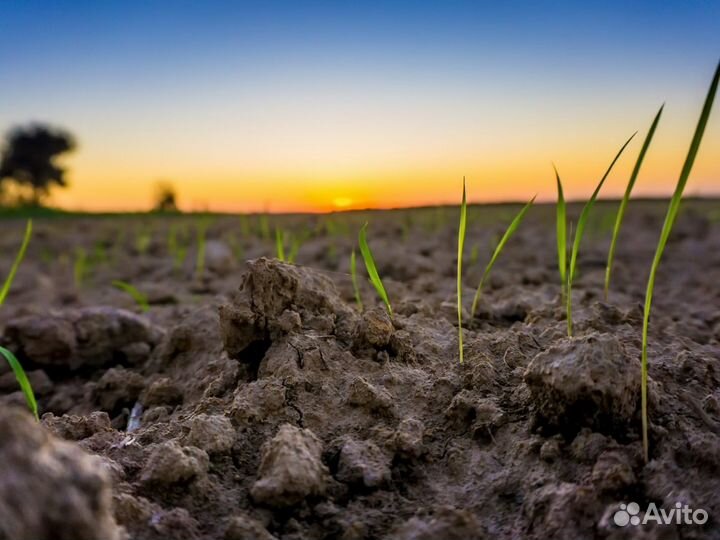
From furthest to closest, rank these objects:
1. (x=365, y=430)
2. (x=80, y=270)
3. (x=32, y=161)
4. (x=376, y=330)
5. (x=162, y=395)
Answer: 1. (x=32, y=161)
2. (x=80, y=270)
3. (x=162, y=395)
4. (x=376, y=330)
5. (x=365, y=430)

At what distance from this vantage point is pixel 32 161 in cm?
1689

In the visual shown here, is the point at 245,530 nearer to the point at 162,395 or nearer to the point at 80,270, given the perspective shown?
the point at 162,395

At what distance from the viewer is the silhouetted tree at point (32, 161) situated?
658 inches

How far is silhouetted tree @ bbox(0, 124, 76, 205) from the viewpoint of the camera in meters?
16.7

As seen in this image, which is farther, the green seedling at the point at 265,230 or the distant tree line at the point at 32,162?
the distant tree line at the point at 32,162

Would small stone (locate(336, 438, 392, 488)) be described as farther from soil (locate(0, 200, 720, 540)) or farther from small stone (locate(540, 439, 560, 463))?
small stone (locate(540, 439, 560, 463))

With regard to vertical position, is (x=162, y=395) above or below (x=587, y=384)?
below

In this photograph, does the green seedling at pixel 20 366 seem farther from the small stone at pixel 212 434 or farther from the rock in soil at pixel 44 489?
the rock in soil at pixel 44 489

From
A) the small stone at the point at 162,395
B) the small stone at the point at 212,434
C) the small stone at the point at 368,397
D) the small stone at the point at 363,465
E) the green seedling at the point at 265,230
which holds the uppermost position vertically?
the green seedling at the point at 265,230

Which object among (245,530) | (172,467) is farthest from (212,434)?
(245,530)

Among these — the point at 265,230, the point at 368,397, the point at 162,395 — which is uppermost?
the point at 265,230

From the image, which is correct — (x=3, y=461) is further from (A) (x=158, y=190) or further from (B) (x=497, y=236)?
(A) (x=158, y=190)

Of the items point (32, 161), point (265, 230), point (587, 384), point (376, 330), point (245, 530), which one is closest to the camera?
point (245, 530)

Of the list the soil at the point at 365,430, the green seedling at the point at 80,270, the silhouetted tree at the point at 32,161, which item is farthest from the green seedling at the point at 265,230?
the silhouetted tree at the point at 32,161
